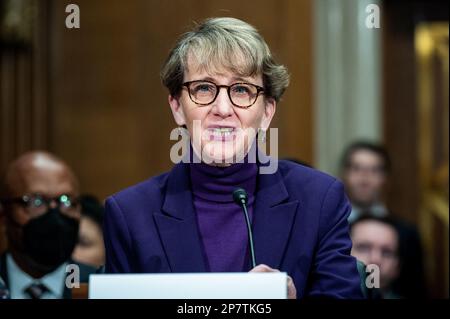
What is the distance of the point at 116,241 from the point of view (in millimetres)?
2588

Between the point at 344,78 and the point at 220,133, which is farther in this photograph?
the point at 344,78

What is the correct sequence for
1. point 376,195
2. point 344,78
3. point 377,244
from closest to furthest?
1. point 377,244
2. point 376,195
3. point 344,78

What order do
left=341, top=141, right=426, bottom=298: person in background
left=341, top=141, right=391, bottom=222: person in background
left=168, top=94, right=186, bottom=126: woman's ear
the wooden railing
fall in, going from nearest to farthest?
1. left=168, top=94, right=186, bottom=126: woman's ear
2. left=341, top=141, right=426, bottom=298: person in background
3. left=341, top=141, right=391, bottom=222: person in background
4. the wooden railing

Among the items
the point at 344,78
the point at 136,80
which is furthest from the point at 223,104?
the point at 344,78

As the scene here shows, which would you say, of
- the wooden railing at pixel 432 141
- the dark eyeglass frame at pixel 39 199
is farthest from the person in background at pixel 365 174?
the dark eyeglass frame at pixel 39 199

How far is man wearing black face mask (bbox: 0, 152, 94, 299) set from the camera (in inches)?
144

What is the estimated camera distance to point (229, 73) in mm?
2541

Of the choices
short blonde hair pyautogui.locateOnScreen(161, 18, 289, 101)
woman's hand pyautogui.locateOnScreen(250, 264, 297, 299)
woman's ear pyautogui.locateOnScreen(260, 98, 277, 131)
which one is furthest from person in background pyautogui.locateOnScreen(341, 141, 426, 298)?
woman's hand pyautogui.locateOnScreen(250, 264, 297, 299)

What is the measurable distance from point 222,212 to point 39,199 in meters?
1.35

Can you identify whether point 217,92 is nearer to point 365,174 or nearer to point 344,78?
point 365,174

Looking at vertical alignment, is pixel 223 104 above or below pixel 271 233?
above

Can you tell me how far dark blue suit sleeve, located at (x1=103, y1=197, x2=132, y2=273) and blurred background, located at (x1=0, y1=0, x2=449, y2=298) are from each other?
10.7 feet

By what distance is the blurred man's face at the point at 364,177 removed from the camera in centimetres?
554

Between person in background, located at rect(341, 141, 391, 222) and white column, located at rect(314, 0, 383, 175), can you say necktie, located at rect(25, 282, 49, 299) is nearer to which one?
person in background, located at rect(341, 141, 391, 222)
